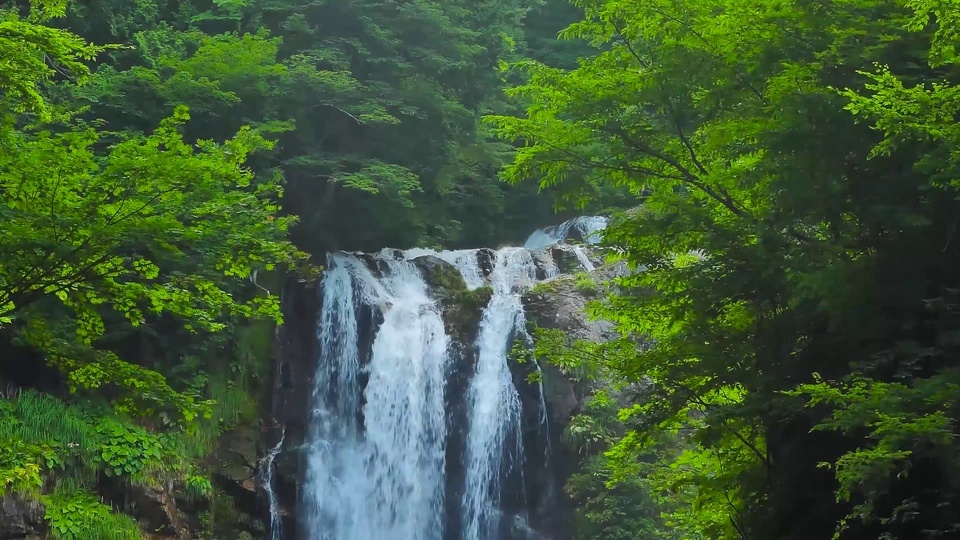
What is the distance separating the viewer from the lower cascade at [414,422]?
1485cm

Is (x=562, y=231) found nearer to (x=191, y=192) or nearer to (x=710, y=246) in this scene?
(x=191, y=192)

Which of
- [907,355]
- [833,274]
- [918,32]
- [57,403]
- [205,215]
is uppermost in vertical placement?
[918,32]

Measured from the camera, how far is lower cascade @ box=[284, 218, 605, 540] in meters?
14.9

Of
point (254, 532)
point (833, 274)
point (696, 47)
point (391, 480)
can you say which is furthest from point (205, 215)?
point (391, 480)

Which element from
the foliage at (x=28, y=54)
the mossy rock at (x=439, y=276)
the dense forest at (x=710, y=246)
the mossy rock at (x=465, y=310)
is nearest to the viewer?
the dense forest at (x=710, y=246)

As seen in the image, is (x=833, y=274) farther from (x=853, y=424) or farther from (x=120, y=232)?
(x=120, y=232)

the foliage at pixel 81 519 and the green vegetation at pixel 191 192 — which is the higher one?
the green vegetation at pixel 191 192

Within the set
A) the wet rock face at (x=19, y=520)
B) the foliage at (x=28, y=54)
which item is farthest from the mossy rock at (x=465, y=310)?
the foliage at (x=28, y=54)

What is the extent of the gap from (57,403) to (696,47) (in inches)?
355

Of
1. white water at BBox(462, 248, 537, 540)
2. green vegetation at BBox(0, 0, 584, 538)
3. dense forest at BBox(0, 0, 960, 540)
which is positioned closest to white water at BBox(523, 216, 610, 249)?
green vegetation at BBox(0, 0, 584, 538)

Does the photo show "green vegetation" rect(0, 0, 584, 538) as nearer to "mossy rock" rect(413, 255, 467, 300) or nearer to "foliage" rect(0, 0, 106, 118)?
"foliage" rect(0, 0, 106, 118)

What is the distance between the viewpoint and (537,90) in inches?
286

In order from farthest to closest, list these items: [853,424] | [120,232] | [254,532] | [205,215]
Result: [254,532] < [205,215] < [120,232] < [853,424]

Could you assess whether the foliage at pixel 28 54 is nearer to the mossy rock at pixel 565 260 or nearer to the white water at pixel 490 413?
the white water at pixel 490 413
